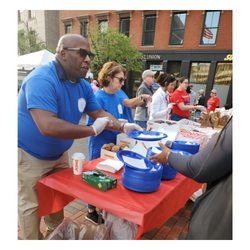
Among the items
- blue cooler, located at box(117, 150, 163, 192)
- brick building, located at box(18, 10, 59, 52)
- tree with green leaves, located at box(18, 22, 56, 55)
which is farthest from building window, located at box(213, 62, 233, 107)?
brick building, located at box(18, 10, 59, 52)

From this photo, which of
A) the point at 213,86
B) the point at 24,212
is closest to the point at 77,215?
the point at 24,212

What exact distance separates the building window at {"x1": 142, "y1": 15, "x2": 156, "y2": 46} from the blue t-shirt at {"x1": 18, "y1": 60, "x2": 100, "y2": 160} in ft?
42.1

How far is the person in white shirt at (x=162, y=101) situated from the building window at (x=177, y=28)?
1002 centimetres

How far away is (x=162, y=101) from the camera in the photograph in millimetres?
3447

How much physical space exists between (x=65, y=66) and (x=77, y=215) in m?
1.95

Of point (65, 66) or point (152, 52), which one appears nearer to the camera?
point (65, 66)

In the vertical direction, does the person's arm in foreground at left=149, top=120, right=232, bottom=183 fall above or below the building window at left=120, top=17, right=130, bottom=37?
below

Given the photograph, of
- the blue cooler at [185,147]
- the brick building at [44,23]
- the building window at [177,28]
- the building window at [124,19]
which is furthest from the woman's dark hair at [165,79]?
the brick building at [44,23]

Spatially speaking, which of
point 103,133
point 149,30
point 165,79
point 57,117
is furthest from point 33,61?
point 149,30

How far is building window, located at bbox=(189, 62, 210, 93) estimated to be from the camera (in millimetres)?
11711

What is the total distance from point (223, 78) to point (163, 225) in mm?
11510

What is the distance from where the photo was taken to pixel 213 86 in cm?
1162

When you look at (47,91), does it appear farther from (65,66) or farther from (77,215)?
(77,215)

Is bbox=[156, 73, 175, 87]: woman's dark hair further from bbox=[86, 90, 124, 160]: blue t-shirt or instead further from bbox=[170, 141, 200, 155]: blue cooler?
bbox=[170, 141, 200, 155]: blue cooler
